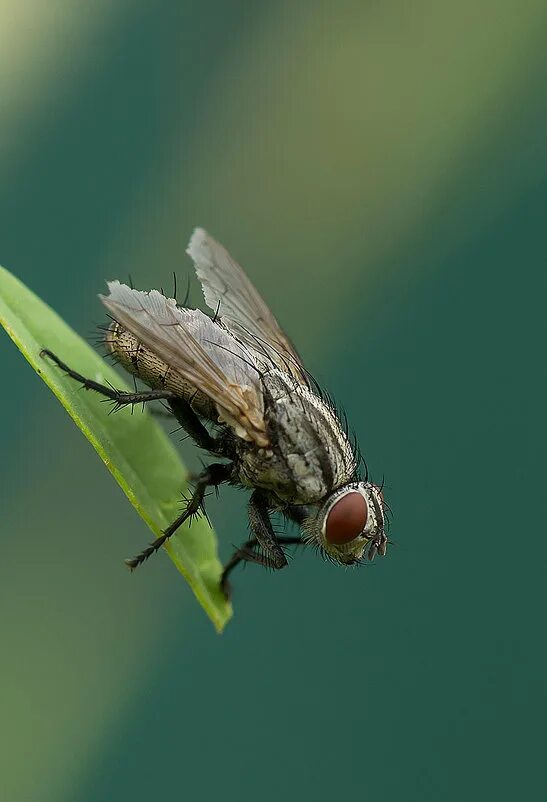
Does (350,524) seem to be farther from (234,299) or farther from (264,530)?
(234,299)

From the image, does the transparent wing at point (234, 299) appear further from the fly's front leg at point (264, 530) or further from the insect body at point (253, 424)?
the fly's front leg at point (264, 530)

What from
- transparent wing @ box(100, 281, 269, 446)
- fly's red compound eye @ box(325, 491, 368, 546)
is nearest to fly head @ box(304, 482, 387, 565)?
fly's red compound eye @ box(325, 491, 368, 546)

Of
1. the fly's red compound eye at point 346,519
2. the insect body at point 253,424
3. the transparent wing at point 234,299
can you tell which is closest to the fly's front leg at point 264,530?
the insect body at point 253,424

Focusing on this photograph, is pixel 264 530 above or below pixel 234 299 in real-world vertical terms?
below

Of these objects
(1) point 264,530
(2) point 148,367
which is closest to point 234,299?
(2) point 148,367

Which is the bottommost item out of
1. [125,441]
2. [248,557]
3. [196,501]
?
[248,557]

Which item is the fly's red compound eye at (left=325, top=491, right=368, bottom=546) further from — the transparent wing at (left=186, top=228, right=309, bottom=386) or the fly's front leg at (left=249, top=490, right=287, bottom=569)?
the transparent wing at (left=186, top=228, right=309, bottom=386)
